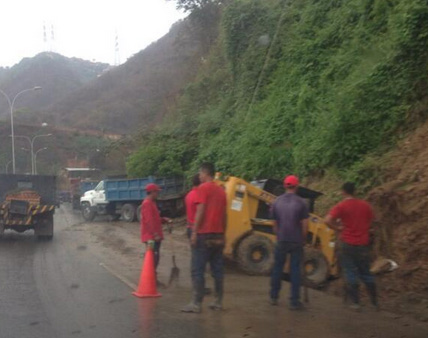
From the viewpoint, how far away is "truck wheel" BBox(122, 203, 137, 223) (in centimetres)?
3180

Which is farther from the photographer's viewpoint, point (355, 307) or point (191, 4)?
point (191, 4)

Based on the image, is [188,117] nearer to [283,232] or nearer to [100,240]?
[100,240]

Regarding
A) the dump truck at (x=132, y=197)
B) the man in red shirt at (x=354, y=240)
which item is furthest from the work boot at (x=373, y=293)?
the dump truck at (x=132, y=197)

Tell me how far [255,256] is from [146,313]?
173 inches

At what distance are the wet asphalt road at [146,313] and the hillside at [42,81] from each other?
101249 mm

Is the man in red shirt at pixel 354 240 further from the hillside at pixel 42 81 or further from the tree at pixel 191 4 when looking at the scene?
the hillside at pixel 42 81

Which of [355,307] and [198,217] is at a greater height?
[198,217]

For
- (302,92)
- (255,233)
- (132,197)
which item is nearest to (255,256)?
(255,233)

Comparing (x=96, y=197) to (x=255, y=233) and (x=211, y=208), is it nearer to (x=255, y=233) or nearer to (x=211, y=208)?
(x=255, y=233)

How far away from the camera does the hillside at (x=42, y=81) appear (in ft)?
385

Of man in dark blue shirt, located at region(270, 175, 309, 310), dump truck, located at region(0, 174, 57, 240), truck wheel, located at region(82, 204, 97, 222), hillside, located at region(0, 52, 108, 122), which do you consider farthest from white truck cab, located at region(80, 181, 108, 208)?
hillside, located at region(0, 52, 108, 122)

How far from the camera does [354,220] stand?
9289mm

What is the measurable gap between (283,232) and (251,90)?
1880cm

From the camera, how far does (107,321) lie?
8.73m
